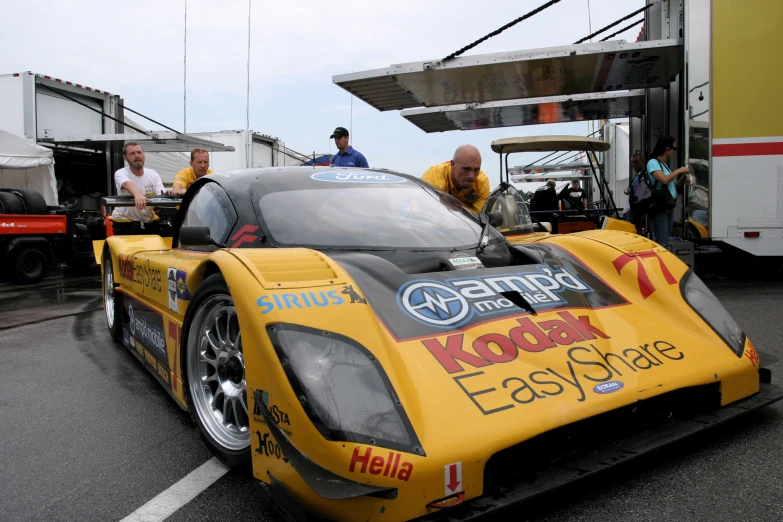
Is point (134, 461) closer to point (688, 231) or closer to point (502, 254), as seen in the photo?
point (502, 254)

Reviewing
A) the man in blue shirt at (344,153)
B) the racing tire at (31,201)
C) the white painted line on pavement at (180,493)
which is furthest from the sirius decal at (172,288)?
the racing tire at (31,201)

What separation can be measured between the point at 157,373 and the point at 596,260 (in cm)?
223

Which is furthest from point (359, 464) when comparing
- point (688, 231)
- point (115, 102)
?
point (115, 102)

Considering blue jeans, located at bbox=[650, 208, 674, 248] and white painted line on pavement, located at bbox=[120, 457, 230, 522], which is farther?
blue jeans, located at bbox=[650, 208, 674, 248]

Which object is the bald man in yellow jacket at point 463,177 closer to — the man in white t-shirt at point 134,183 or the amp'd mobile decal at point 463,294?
the amp'd mobile decal at point 463,294

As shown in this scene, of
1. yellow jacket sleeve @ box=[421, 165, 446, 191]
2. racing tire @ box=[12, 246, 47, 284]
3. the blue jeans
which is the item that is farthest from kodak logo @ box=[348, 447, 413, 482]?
racing tire @ box=[12, 246, 47, 284]

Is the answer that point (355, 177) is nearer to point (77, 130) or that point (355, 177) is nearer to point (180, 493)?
point (180, 493)

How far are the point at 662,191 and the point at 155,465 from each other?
579 centimetres

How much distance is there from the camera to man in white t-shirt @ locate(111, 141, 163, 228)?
18.1ft

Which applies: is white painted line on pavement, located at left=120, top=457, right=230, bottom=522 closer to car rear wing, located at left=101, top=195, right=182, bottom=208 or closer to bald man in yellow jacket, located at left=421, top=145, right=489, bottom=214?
bald man in yellow jacket, located at left=421, top=145, right=489, bottom=214

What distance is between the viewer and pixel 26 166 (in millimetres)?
9625

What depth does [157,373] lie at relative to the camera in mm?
3057

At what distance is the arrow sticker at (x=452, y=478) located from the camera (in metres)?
1.54

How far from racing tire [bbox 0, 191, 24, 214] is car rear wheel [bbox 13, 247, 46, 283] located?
56 centimetres
